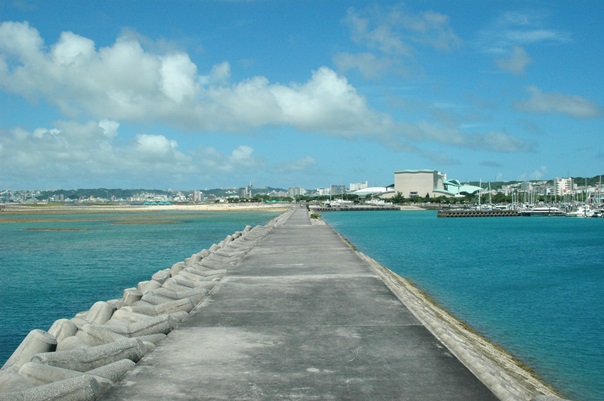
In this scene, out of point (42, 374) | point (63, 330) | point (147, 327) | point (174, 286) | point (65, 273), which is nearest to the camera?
point (42, 374)

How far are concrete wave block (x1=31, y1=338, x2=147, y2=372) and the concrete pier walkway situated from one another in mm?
257

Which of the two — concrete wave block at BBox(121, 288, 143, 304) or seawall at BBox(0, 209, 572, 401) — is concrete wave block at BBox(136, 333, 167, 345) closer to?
seawall at BBox(0, 209, 572, 401)

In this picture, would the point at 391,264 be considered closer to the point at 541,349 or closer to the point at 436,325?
the point at 541,349

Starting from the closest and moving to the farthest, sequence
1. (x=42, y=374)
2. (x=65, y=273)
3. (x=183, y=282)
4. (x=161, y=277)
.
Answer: (x=42, y=374) < (x=183, y=282) < (x=161, y=277) < (x=65, y=273)

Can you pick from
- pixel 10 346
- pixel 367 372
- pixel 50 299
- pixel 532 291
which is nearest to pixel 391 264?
pixel 532 291

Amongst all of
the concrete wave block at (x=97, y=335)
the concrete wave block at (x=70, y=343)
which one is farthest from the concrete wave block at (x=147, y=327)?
the concrete wave block at (x=70, y=343)

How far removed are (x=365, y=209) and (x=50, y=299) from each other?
417ft

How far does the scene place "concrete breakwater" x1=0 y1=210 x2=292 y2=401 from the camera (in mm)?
5887

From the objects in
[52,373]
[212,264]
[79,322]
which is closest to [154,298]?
[79,322]

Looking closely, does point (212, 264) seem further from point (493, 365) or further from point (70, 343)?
point (493, 365)

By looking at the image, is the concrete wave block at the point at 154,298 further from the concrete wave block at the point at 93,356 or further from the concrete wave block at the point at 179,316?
the concrete wave block at the point at 93,356

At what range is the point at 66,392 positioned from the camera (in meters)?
5.68

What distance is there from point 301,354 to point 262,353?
0.52 metres

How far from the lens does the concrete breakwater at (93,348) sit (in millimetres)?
5887
